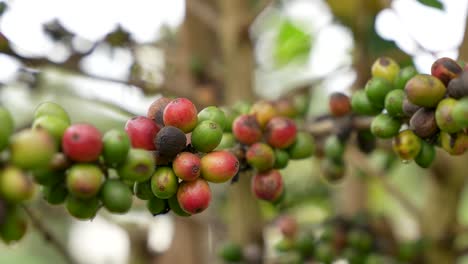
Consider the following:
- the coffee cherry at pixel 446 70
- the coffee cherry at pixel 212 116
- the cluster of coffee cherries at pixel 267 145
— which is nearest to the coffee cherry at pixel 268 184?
the cluster of coffee cherries at pixel 267 145

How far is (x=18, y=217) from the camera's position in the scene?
542 millimetres

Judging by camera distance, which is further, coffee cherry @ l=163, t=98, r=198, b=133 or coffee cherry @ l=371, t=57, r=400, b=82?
coffee cherry @ l=371, t=57, r=400, b=82

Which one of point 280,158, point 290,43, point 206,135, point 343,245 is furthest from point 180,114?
point 290,43

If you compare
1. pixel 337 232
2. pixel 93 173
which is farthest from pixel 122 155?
pixel 337 232

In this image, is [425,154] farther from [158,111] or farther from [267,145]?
[158,111]

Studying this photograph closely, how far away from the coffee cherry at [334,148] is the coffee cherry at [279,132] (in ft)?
0.49

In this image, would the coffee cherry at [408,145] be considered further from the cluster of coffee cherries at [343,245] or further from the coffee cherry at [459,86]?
the cluster of coffee cherries at [343,245]

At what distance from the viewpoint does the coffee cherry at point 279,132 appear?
86cm

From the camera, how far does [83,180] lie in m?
0.55

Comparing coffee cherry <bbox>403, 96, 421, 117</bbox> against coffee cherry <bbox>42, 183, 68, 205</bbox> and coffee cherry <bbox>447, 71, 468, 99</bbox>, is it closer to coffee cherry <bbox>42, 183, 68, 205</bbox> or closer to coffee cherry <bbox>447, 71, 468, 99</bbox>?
coffee cherry <bbox>447, 71, 468, 99</bbox>

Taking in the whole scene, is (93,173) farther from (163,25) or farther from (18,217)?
(163,25)

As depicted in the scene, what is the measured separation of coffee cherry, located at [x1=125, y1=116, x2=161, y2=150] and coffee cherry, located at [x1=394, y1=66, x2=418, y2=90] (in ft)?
1.20

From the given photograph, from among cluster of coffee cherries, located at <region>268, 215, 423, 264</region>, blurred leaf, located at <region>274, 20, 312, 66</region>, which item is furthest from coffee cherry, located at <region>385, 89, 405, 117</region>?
blurred leaf, located at <region>274, 20, 312, 66</region>

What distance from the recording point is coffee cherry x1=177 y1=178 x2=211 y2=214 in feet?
2.14
